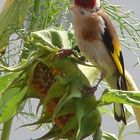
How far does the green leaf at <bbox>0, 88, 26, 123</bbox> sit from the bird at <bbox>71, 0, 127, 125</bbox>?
133 mm

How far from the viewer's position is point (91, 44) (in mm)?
1002

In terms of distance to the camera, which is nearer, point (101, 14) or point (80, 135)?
point (80, 135)

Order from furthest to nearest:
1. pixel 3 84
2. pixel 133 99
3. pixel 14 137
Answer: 1. pixel 14 137
2. pixel 3 84
3. pixel 133 99

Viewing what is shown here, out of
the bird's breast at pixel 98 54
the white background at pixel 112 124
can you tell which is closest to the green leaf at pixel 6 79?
the bird's breast at pixel 98 54

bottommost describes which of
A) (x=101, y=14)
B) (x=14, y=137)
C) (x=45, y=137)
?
(x=14, y=137)

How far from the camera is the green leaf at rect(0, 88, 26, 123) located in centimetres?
90

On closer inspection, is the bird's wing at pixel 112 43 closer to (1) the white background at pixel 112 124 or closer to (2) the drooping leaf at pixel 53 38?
(2) the drooping leaf at pixel 53 38

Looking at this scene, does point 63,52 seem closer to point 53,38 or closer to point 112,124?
point 53,38

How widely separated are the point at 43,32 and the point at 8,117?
0.16m

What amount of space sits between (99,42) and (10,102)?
201mm

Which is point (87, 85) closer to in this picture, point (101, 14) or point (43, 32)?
point (43, 32)

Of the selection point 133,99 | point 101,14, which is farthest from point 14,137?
point 133,99

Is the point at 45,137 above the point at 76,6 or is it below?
below

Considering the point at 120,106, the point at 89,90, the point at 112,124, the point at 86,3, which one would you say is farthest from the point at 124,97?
the point at 112,124
